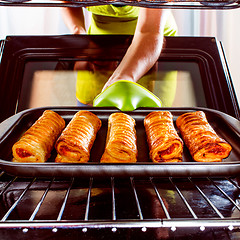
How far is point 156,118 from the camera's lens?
1.66 metres

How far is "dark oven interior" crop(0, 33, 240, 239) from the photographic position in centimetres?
99

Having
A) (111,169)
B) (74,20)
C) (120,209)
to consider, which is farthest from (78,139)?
(74,20)

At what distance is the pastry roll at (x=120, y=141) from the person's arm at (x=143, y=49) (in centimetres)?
29

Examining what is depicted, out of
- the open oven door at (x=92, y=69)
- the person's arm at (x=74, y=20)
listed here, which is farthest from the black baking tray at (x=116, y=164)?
the person's arm at (x=74, y=20)

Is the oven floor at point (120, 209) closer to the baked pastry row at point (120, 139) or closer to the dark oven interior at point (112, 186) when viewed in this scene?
the dark oven interior at point (112, 186)

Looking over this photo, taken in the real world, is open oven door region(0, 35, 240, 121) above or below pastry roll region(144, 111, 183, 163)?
above

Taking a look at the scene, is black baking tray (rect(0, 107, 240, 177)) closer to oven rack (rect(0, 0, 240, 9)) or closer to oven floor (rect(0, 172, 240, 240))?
oven floor (rect(0, 172, 240, 240))

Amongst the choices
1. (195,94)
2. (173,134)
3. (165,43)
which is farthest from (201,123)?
(165,43)

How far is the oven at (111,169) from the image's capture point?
3.27 ft

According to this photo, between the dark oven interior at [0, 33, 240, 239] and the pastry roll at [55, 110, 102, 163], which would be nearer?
the dark oven interior at [0, 33, 240, 239]

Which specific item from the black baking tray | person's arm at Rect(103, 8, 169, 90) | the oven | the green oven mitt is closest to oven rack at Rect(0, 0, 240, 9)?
the oven

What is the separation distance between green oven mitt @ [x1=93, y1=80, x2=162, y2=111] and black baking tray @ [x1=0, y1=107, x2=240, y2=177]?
4cm

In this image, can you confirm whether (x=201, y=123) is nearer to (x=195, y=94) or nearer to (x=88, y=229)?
(x=195, y=94)

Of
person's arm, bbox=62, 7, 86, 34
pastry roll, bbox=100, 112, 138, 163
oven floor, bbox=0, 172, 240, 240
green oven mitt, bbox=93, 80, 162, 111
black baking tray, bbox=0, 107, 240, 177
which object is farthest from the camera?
person's arm, bbox=62, 7, 86, 34
